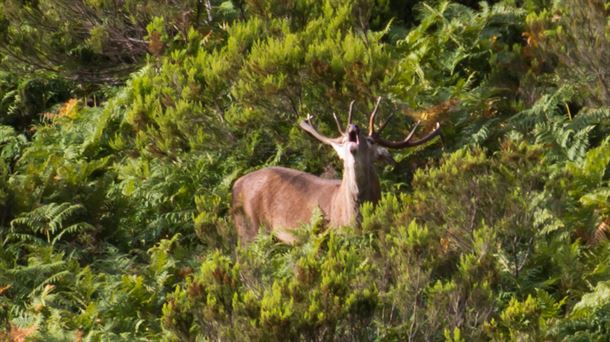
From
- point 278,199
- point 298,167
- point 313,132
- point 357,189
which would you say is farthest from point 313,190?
point 298,167

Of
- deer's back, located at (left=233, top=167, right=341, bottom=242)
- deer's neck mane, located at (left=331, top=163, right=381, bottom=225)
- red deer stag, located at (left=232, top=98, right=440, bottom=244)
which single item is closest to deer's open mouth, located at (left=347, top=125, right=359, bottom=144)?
red deer stag, located at (left=232, top=98, right=440, bottom=244)

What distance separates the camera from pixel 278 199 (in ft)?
40.9

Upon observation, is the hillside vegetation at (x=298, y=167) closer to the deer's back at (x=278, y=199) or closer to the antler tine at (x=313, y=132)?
the deer's back at (x=278, y=199)

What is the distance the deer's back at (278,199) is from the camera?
12.3 metres

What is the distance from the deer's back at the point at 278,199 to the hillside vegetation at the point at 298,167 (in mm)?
284

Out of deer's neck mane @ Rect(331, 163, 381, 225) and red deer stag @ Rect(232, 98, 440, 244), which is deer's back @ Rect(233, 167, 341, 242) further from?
deer's neck mane @ Rect(331, 163, 381, 225)

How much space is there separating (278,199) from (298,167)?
132cm

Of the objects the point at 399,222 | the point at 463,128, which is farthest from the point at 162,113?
the point at 399,222

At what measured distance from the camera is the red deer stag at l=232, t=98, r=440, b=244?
11.6m

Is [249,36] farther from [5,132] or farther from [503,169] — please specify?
[503,169]

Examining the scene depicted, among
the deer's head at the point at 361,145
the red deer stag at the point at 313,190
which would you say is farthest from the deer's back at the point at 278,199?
the deer's head at the point at 361,145

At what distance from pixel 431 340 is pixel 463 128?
15.9 ft

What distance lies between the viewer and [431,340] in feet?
29.5

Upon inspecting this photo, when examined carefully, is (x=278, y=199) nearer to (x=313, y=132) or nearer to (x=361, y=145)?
(x=313, y=132)
